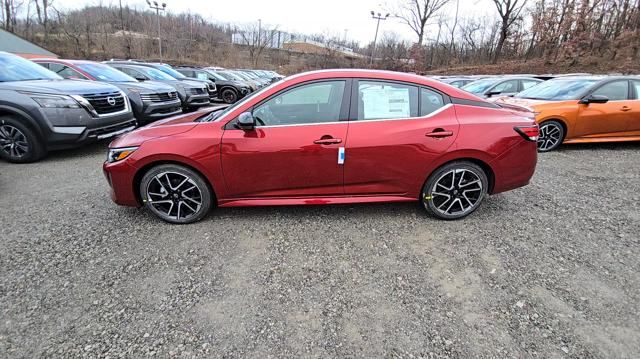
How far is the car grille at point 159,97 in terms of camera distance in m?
7.17

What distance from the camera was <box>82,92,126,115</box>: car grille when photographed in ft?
17.5

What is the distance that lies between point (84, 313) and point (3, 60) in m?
5.97

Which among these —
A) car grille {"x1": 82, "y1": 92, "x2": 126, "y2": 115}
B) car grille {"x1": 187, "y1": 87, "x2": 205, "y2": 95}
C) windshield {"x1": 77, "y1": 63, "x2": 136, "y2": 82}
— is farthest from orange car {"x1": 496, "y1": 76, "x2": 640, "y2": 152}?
car grille {"x1": 187, "y1": 87, "x2": 205, "y2": 95}

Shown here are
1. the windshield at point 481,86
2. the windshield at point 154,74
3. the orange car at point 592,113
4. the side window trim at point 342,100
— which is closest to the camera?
the side window trim at point 342,100

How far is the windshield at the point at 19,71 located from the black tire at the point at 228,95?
950cm

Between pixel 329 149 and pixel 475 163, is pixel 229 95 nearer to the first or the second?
pixel 329 149

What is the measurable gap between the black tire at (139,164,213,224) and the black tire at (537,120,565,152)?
20.1ft

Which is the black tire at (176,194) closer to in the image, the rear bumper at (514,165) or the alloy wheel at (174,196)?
the alloy wheel at (174,196)

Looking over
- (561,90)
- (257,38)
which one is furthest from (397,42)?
(561,90)

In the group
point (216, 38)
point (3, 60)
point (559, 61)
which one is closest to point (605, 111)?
point (3, 60)

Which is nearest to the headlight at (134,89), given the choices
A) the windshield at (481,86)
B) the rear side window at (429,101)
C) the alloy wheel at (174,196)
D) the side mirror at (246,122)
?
the alloy wheel at (174,196)

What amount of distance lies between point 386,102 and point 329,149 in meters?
0.75

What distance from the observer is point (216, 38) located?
5759cm

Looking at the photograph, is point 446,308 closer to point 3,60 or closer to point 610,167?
point 610,167
